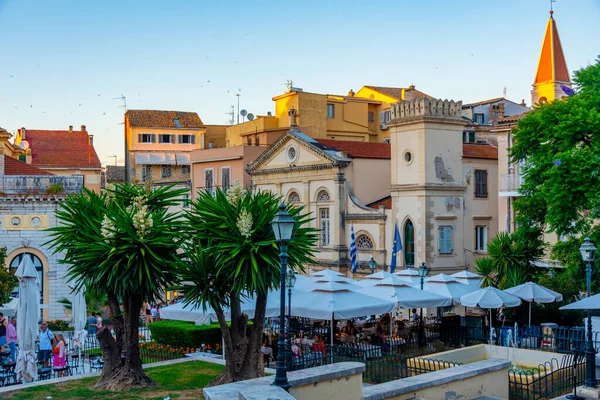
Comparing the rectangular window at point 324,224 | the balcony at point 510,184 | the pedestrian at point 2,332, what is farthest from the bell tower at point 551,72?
the pedestrian at point 2,332

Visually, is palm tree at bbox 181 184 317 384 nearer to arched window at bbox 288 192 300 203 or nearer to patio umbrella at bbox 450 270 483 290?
patio umbrella at bbox 450 270 483 290

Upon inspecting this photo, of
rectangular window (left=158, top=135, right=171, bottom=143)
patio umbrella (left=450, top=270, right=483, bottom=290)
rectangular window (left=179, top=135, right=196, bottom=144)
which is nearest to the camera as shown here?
patio umbrella (left=450, top=270, right=483, bottom=290)

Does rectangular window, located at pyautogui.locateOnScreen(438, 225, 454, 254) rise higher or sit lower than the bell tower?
lower

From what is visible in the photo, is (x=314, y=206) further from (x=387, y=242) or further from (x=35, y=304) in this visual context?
(x=35, y=304)

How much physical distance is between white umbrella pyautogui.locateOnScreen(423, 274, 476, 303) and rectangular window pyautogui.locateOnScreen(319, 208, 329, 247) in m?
16.9

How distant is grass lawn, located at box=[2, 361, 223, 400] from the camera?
1620 cm

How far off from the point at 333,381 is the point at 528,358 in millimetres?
9587

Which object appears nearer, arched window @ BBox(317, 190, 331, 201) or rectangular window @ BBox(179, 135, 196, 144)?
arched window @ BBox(317, 190, 331, 201)

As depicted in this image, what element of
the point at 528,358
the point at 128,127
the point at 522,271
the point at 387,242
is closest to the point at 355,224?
the point at 387,242

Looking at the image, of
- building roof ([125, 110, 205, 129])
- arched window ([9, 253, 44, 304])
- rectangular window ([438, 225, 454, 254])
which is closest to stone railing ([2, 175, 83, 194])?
arched window ([9, 253, 44, 304])

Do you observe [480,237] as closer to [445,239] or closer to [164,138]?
[445,239]

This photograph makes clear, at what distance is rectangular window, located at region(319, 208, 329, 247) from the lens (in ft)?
143

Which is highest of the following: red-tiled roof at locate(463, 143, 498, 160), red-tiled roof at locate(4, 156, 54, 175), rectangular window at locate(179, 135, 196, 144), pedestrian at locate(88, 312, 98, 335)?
rectangular window at locate(179, 135, 196, 144)

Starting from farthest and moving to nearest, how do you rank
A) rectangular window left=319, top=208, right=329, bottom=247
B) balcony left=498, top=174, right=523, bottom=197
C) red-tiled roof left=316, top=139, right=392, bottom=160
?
red-tiled roof left=316, top=139, right=392, bottom=160 → rectangular window left=319, top=208, right=329, bottom=247 → balcony left=498, top=174, right=523, bottom=197
